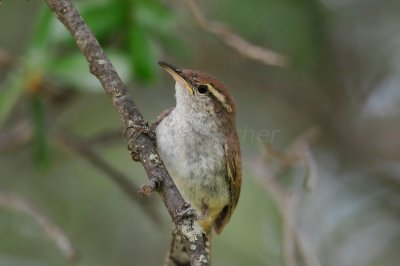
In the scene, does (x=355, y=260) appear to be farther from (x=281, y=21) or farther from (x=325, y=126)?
(x=281, y=21)

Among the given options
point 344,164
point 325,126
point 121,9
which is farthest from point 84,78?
point 344,164

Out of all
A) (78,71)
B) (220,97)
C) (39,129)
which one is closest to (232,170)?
(220,97)

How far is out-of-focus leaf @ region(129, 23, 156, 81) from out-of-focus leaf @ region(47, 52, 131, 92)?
6.6 inches

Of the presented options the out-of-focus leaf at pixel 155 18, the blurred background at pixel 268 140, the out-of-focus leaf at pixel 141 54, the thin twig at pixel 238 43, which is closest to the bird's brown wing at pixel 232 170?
the thin twig at pixel 238 43

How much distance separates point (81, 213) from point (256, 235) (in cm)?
175

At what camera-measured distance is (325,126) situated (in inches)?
278

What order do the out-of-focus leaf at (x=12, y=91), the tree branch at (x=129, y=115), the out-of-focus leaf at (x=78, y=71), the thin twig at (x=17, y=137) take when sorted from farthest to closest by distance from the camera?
the thin twig at (x=17, y=137) < the out-of-focus leaf at (x=78, y=71) < the out-of-focus leaf at (x=12, y=91) < the tree branch at (x=129, y=115)

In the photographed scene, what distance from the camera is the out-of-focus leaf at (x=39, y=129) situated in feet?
17.4

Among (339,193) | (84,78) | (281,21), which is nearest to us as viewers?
(84,78)

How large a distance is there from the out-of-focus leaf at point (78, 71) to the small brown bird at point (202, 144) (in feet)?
1.85

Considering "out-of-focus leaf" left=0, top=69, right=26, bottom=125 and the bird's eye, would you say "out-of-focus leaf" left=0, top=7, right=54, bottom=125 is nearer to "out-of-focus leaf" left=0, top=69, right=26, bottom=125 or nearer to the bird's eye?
"out-of-focus leaf" left=0, top=69, right=26, bottom=125

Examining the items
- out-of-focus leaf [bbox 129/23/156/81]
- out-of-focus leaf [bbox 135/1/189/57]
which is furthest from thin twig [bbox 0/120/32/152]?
out-of-focus leaf [bbox 135/1/189/57]

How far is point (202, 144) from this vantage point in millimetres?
4758

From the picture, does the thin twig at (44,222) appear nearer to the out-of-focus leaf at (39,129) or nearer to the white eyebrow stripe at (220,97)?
the out-of-focus leaf at (39,129)
